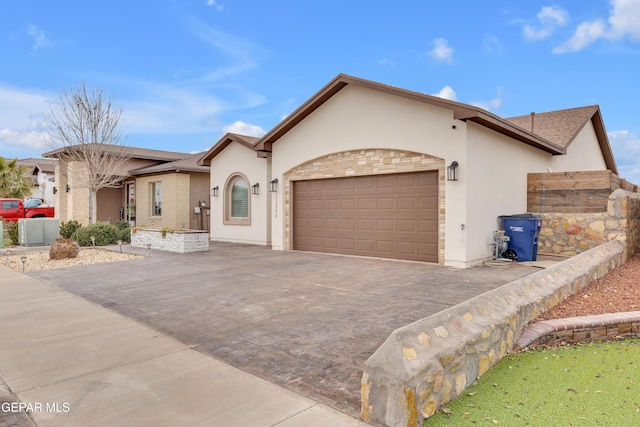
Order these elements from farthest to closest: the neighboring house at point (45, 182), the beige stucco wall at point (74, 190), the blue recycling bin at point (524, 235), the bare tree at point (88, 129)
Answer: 1. the neighboring house at point (45, 182)
2. the beige stucco wall at point (74, 190)
3. the bare tree at point (88, 129)
4. the blue recycling bin at point (524, 235)

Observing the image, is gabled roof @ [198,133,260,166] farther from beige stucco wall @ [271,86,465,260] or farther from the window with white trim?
the window with white trim

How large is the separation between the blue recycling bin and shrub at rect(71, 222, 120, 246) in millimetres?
14782

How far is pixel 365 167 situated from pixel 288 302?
632 centimetres

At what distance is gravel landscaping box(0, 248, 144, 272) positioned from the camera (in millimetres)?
10315

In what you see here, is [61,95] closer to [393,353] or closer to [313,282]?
[313,282]

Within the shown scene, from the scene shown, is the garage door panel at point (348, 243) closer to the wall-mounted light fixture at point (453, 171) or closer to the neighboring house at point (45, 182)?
the wall-mounted light fixture at point (453, 171)

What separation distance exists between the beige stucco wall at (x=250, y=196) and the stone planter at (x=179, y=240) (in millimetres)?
2556

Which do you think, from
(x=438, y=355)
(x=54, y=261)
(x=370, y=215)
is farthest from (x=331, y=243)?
(x=438, y=355)

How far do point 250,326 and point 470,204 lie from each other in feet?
22.4

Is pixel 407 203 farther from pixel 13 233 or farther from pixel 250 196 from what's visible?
pixel 13 233

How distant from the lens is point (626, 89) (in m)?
17.0

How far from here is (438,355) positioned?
3.04m

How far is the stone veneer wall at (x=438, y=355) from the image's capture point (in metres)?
2.74

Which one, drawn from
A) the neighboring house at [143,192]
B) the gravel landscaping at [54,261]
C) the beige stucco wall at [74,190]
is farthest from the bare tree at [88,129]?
the gravel landscaping at [54,261]
